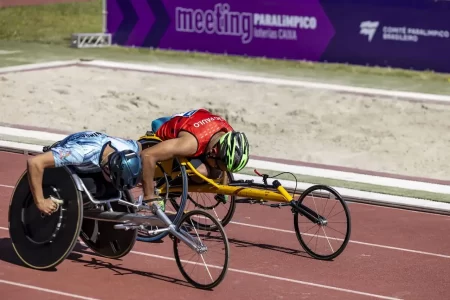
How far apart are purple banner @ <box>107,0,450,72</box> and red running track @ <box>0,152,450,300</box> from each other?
44.9 ft

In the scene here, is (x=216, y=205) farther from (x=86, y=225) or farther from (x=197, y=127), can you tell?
(x=86, y=225)

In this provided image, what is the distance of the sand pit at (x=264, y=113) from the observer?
19.5m

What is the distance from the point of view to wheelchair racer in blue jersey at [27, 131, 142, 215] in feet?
33.4

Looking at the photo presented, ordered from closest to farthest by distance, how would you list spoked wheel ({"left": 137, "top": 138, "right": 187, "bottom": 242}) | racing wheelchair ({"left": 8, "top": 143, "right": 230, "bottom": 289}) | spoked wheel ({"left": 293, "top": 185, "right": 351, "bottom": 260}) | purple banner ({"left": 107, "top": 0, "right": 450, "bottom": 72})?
racing wheelchair ({"left": 8, "top": 143, "right": 230, "bottom": 289}), spoked wheel ({"left": 293, "top": 185, "right": 351, "bottom": 260}), spoked wheel ({"left": 137, "top": 138, "right": 187, "bottom": 242}), purple banner ({"left": 107, "top": 0, "right": 450, "bottom": 72})

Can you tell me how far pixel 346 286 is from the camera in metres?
10.6

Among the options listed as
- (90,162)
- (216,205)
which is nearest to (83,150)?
(90,162)

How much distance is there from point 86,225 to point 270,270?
1930 mm

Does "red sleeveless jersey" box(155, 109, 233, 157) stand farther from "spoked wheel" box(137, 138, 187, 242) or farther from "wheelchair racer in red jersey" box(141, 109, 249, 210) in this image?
"spoked wheel" box(137, 138, 187, 242)

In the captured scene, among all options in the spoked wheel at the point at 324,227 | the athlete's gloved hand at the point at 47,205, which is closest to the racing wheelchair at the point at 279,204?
the spoked wheel at the point at 324,227

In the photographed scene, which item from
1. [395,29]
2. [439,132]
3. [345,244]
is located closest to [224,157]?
[345,244]

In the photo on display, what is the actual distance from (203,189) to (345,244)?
62.8 inches

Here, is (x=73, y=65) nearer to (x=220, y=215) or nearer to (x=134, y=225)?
(x=220, y=215)

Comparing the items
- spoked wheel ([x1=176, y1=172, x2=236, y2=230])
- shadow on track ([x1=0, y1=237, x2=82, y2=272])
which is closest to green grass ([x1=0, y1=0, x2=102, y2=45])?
spoked wheel ([x1=176, y1=172, x2=236, y2=230])

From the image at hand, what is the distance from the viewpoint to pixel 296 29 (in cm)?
2762
